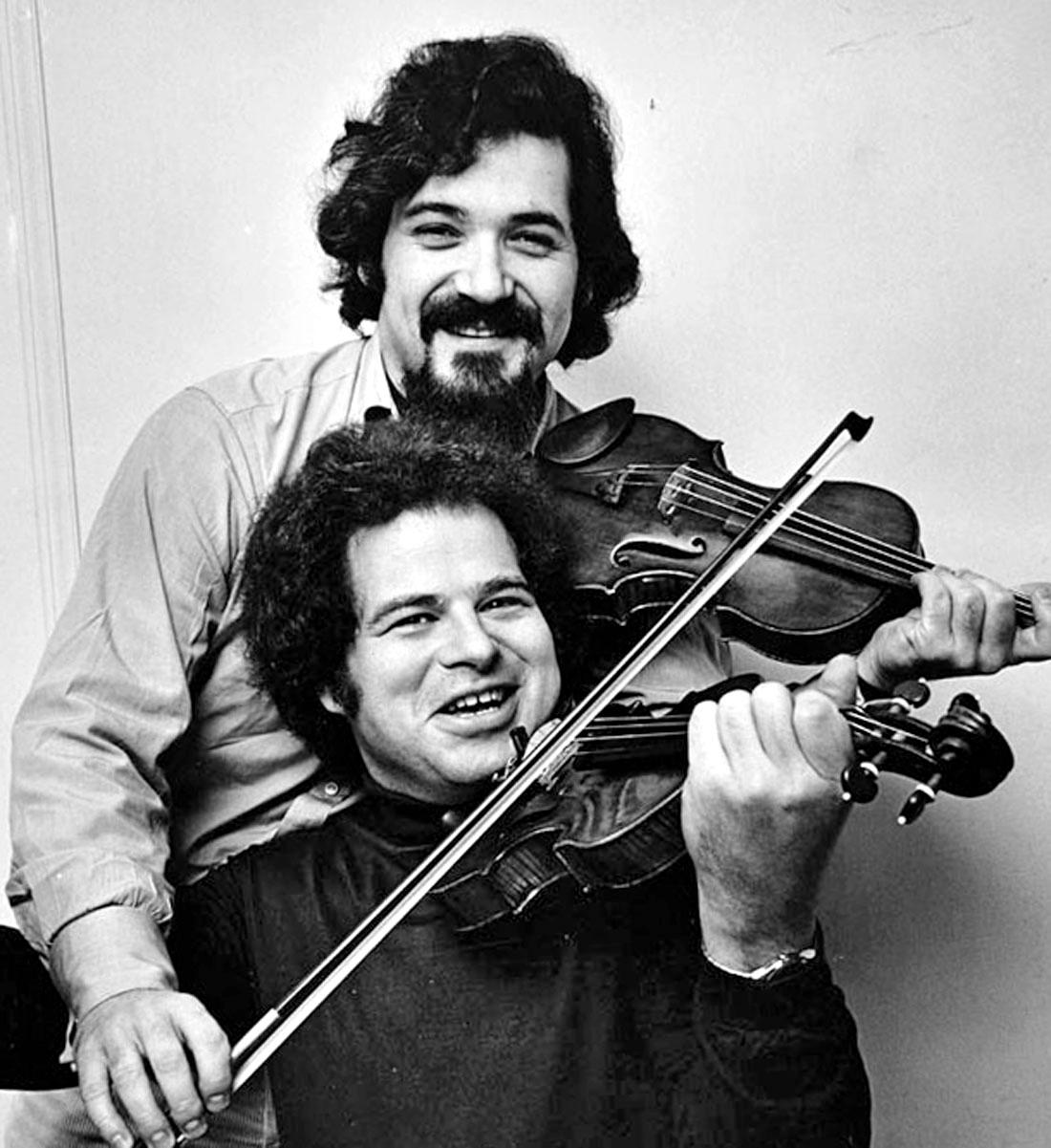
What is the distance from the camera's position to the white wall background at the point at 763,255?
1408 millimetres

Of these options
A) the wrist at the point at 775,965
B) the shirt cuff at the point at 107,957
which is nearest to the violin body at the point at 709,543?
the wrist at the point at 775,965

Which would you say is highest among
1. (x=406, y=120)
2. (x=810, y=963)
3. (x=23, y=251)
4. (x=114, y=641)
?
(x=406, y=120)

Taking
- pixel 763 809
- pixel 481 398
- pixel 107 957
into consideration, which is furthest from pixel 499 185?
pixel 107 957

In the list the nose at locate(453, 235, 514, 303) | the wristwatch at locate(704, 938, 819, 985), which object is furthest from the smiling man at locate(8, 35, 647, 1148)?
the wristwatch at locate(704, 938, 819, 985)

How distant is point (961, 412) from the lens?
4.73 feet

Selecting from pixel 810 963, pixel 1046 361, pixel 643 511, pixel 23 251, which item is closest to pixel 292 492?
pixel 643 511

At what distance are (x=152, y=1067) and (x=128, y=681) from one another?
0.93ft

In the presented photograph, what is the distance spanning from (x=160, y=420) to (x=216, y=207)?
8.5 inches

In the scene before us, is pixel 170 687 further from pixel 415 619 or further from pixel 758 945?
pixel 758 945

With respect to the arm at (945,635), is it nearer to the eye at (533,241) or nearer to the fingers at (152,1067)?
the eye at (533,241)

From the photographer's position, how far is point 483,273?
1244 mm

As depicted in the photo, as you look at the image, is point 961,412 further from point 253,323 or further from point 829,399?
point 253,323

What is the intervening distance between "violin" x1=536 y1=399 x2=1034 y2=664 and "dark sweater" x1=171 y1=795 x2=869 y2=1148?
0.19 m

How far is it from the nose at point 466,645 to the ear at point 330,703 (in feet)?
0.33
